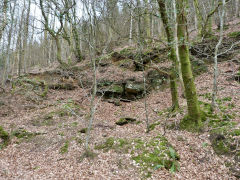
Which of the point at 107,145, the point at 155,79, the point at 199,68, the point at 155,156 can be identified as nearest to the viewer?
the point at 155,156

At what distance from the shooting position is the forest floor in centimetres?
496

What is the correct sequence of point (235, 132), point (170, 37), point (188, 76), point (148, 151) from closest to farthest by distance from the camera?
point (235, 132) < point (148, 151) < point (188, 76) < point (170, 37)

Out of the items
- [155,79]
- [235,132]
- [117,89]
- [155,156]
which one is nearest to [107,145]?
[155,156]

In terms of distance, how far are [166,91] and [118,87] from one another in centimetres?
411

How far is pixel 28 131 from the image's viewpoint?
27.1 feet

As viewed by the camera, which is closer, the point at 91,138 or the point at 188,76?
the point at 188,76

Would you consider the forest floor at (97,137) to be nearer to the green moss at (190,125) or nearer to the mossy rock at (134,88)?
the green moss at (190,125)

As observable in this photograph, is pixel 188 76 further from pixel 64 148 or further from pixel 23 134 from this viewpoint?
pixel 23 134

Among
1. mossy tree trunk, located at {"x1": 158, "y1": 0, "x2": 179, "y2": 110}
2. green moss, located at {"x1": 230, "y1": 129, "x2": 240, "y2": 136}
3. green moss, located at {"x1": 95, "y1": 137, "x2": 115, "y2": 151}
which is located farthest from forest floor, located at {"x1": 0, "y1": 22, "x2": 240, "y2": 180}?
mossy tree trunk, located at {"x1": 158, "y1": 0, "x2": 179, "y2": 110}

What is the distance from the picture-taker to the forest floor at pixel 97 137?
496cm

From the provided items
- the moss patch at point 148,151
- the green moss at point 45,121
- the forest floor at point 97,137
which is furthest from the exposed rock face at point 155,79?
the green moss at point 45,121

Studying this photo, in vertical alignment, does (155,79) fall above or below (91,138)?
above

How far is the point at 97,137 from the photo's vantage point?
7.52m

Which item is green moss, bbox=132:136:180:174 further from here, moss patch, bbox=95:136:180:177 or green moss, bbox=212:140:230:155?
green moss, bbox=212:140:230:155
